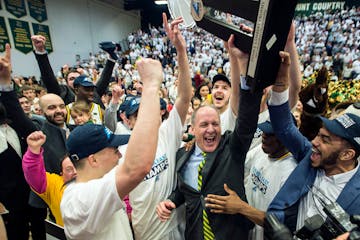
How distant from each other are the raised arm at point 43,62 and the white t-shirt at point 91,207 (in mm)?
2116

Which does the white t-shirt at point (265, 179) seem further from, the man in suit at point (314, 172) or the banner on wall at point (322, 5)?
the banner on wall at point (322, 5)

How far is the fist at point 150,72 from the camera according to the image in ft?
3.86

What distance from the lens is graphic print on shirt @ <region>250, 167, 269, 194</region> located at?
1.82 meters

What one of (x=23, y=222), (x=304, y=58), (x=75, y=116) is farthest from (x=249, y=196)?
(x=304, y=58)

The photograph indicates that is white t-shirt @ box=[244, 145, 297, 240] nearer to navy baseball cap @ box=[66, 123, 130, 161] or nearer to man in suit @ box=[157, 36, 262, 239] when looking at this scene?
man in suit @ box=[157, 36, 262, 239]

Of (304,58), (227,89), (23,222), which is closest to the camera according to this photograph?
(23,222)

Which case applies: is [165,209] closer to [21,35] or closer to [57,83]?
[57,83]

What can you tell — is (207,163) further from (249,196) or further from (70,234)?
(70,234)

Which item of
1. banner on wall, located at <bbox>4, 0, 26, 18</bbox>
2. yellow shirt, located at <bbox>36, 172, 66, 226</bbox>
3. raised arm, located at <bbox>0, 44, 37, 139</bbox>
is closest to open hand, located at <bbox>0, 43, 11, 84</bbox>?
raised arm, located at <bbox>0, 44, 37, 139</bbox>

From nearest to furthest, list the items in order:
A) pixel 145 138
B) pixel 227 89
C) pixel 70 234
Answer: pixel 145 138
pixel 70 234
pixel 227 89

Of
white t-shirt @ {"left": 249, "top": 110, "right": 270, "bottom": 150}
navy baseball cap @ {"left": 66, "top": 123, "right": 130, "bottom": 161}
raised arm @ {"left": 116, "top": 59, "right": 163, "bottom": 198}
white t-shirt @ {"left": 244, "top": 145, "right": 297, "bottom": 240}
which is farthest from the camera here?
white t-shirt @ {"left": 249, "top": 110, "right": 270, "bottom": 150}

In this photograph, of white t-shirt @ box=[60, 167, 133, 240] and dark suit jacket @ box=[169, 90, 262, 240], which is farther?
dark suit jacket @ box=[169, 90, 262, 240]

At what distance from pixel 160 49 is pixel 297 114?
54.1 ft

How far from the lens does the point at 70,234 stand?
1304 millimetres
